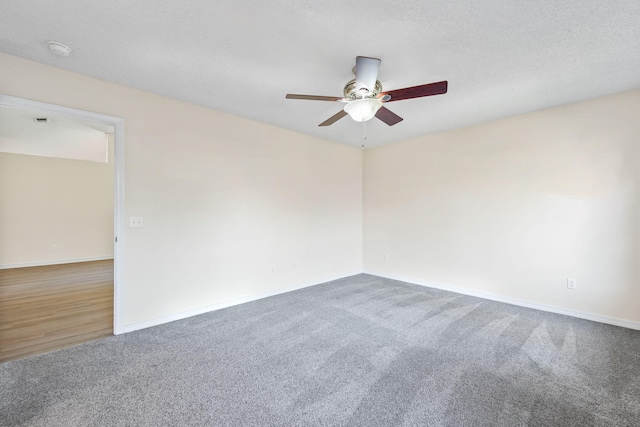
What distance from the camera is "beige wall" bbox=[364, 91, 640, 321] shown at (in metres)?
2.77

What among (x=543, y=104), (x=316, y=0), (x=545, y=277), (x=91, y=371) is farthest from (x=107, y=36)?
(x=545, y=277)

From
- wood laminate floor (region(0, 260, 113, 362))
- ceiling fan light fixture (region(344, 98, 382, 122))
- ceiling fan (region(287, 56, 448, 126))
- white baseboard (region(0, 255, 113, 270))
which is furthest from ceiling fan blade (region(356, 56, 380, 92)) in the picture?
white baseboard (region(0, 255, 113, 270))

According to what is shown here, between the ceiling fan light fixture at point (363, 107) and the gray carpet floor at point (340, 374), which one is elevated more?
the ceiling fan light fixture at point (363, 107)

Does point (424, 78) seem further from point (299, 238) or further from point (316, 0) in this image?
point (299, 238)

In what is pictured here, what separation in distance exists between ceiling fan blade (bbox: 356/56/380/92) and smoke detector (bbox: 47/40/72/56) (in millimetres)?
2326

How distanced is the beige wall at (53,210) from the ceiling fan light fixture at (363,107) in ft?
23.8

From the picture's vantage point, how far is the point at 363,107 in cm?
216

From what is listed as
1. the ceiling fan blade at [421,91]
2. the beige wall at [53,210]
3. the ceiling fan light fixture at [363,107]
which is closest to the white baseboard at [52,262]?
the beige wall at [53,210]

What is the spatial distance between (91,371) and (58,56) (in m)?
2.59

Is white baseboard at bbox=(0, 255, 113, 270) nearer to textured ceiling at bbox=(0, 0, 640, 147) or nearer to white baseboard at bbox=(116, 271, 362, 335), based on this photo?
white baseboard at bbox=(116, 271, 362, 335)

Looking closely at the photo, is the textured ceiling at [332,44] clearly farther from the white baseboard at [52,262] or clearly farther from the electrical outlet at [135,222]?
the white baseboard at [52,262]

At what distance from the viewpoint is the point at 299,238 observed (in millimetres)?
4238

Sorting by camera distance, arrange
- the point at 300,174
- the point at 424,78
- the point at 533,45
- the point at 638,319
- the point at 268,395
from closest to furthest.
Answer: the point at 268,395
the point at 533,45
the point at 424,78
the point at 638,319
the point at 300,174

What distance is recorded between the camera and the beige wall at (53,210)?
5.47 m
